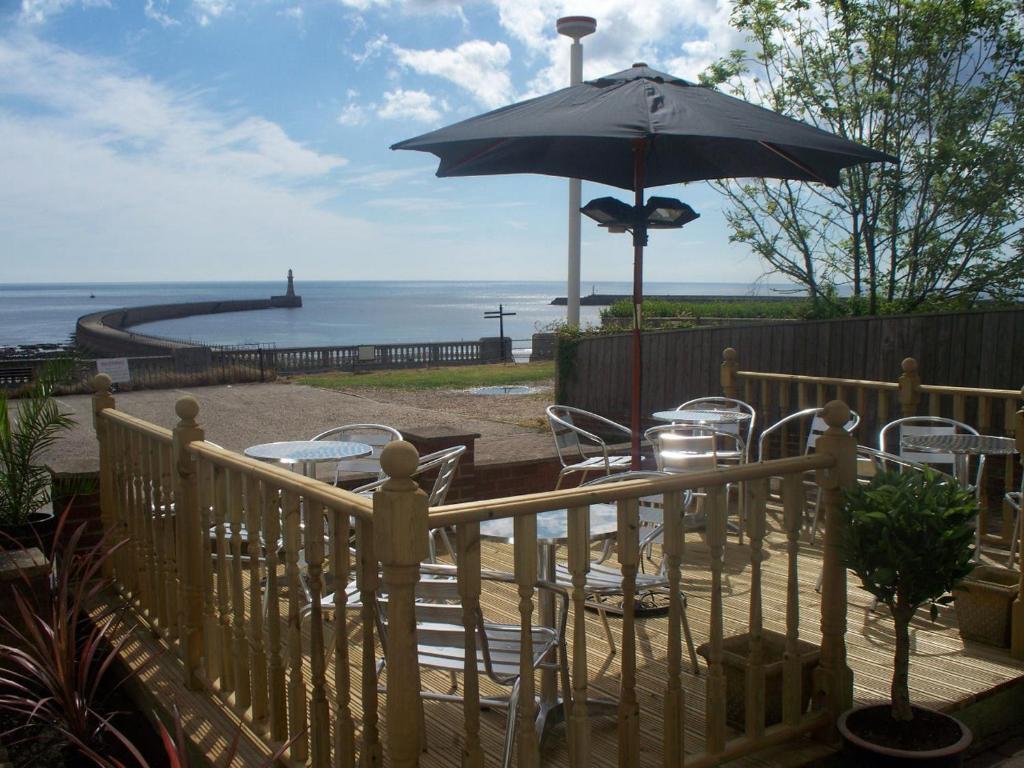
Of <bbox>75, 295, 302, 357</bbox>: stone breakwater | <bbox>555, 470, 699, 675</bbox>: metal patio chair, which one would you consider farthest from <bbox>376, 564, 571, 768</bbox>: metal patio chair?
<bbox>75, 295, 302, 357</bbox>: stone breakwater

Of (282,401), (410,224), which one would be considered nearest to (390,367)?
(282,401)

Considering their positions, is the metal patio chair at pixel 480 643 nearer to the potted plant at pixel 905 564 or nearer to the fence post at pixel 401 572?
the fence post at pixel 401 572

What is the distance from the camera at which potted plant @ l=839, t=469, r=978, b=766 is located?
93.2 inches

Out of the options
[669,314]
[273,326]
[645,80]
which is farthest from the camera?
[273,326]

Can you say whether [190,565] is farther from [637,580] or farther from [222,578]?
[637,580]

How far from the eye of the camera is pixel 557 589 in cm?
253

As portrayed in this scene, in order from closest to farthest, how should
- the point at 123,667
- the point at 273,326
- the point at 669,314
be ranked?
the point at 123,667 → the point at 669,314 → the point at 273,326

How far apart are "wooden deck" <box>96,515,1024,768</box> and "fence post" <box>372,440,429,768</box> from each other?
0.74m

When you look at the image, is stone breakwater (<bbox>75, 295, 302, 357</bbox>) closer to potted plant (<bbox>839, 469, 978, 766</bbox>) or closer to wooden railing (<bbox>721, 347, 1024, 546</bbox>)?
wooden railing (<bbox>721, 347, 1024, 546</bbox>)

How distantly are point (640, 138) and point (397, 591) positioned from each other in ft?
8.40

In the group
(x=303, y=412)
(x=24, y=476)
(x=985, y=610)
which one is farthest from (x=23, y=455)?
(x=303, y=412)

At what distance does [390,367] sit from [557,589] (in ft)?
71.4

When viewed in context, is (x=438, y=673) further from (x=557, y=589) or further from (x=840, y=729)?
(x=840, y=729)

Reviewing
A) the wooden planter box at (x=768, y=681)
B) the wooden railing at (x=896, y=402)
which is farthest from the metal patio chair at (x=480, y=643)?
the wooden railing at (x=896, y=402)
